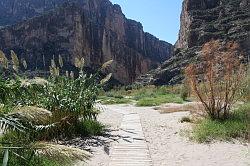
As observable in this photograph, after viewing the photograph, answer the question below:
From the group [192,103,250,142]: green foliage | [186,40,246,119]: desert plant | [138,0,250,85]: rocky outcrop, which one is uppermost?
[138,0,250,85]: rocky outcrop

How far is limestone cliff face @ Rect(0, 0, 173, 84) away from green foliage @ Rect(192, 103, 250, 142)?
51295 mm

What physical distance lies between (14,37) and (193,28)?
34474mm

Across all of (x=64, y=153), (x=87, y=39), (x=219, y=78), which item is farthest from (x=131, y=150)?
(x=87, y=39)

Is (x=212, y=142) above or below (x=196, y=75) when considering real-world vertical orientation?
below

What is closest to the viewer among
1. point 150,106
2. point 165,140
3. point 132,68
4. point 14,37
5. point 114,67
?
point 165,140

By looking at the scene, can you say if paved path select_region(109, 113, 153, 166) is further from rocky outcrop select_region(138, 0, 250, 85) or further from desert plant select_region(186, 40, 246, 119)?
rocky outcrop select_region(138, 0, 250, 85)

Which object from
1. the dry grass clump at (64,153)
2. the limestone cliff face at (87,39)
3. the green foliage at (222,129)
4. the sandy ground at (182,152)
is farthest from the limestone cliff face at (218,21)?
the dry grass clump at (64,153)

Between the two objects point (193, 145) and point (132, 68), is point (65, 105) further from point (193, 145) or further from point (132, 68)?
point (132, 68)

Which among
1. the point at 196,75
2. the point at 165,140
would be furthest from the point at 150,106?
the point at 165,140

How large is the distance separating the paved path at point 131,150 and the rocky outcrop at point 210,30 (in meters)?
42.8

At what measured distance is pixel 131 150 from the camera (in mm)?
10367

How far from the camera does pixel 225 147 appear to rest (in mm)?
10875

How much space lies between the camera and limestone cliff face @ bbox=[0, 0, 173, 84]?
84.8 meters

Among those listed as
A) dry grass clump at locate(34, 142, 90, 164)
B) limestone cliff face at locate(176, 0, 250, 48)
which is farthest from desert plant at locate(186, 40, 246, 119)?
limestone cliff face at locate(176, 0, 250, 48)
